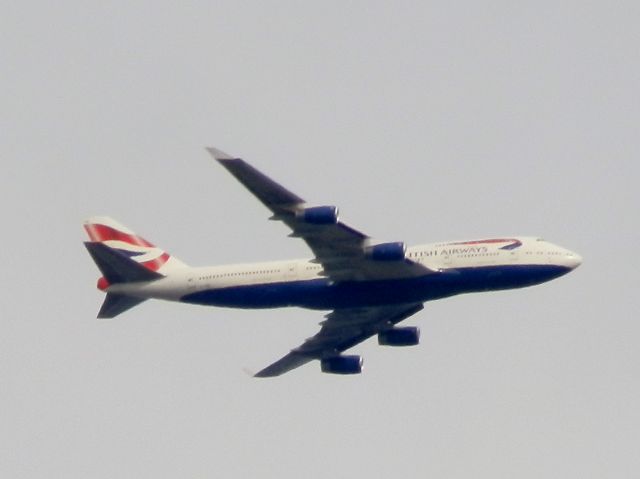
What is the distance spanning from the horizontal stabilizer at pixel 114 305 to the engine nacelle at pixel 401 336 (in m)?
17.1

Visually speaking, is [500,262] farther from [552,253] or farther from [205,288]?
[205,288]

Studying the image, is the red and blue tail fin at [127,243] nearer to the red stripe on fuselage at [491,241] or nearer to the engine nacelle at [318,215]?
the engine nacelle at [318,215]

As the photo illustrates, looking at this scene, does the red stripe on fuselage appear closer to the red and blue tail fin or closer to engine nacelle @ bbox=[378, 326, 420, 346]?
engine nacelle @ bbox=[378, 326, 420, 346]

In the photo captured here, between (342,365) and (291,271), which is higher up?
(291,271)

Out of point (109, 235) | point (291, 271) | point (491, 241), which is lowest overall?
point (291, 271)

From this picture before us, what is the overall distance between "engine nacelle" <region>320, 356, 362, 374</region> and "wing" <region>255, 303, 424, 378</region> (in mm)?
398

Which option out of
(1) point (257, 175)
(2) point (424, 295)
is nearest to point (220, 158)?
(1) point (257, 175)

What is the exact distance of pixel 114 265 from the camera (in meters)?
118

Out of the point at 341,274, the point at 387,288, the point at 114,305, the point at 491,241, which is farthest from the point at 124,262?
the point at 491,241

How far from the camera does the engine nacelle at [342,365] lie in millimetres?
126000

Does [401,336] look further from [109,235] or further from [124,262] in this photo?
[109,235]

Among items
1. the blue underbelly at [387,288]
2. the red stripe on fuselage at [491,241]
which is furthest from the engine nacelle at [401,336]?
the red stripe on fuselage at [491,241]

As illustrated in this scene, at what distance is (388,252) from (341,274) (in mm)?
4104

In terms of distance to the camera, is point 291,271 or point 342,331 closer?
point 291,271
